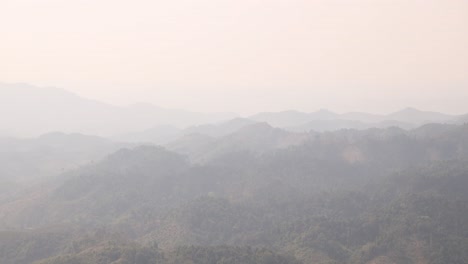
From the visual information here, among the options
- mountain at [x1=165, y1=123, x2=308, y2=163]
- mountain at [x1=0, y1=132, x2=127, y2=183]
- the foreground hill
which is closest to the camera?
the foreground hill

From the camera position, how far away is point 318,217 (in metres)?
60.4

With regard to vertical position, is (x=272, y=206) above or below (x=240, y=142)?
below

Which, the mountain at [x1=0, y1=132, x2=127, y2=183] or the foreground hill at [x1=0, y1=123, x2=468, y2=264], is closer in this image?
the foreground hill at [x1=0, y1=123, x2=468, y2=264]

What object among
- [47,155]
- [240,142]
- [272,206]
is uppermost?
[240,142]

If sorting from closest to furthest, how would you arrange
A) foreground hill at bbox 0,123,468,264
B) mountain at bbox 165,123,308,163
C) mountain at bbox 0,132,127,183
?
foreground hill at bbox 0,123,468,264
mountain at bbox 0,132,127,183
mountain at bbox 165,123,308,163

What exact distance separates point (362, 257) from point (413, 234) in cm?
668

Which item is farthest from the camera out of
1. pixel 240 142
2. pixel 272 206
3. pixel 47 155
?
pixel 240 142

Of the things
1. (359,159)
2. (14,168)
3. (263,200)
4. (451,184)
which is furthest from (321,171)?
(14,168)

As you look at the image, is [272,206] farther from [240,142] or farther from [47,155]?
[47,155]

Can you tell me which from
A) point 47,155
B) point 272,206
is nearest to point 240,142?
point 47,155

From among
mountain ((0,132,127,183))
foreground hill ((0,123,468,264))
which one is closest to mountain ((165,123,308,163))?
foreground hill ((0,123,468,264))

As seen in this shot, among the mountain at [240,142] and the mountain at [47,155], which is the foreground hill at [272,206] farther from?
the mountain at [47,155]

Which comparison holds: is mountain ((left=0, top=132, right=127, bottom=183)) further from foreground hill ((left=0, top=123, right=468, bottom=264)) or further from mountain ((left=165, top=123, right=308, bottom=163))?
mountain ((left=165, top=123, right=308, bottom=163))

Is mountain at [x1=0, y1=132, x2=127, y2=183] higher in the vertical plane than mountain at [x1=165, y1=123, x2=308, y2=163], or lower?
lower
